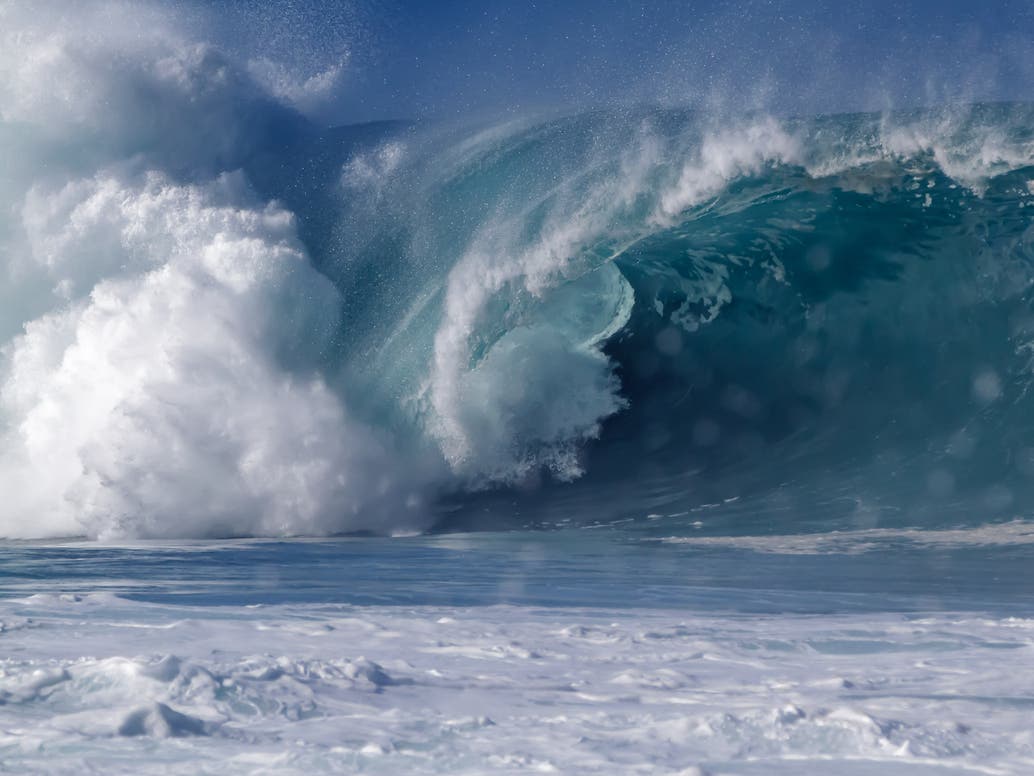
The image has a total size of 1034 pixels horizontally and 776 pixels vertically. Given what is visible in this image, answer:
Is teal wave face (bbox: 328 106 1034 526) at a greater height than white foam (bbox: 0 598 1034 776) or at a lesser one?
greater

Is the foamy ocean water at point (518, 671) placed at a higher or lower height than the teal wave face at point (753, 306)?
lower

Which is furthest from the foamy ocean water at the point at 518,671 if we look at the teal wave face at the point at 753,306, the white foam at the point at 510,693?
the teal wave face at the point at 753,306

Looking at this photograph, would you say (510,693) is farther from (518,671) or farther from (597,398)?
(597,398)

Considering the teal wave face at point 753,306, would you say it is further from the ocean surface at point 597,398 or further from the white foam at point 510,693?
the white foam at point 510,693

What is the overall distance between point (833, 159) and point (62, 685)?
826cm

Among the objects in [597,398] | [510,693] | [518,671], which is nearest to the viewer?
[510,693]

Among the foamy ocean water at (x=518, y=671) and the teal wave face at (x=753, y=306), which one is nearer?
the foamy ocean water at (x=518, y=671)

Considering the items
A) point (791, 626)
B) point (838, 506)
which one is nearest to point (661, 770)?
point (791, 626)

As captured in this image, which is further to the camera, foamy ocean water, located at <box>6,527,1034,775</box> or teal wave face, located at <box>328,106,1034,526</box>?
teal wave face, located at <box>328,106,1034,526</box>

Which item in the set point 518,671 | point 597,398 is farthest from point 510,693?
point 597,398

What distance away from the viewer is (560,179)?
33.0ft

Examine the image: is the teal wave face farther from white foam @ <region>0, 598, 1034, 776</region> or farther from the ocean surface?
white foam @ <region>0, 598, 1034, 776</region>

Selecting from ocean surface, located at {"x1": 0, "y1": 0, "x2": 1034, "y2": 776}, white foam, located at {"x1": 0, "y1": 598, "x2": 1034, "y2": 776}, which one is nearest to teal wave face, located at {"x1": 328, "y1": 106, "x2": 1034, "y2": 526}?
ocean surface, located at {"x1": 0, "y1": 0, "x2": 1034, "y2": 776}

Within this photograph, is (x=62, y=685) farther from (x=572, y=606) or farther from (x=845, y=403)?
(x=845, y=403)
